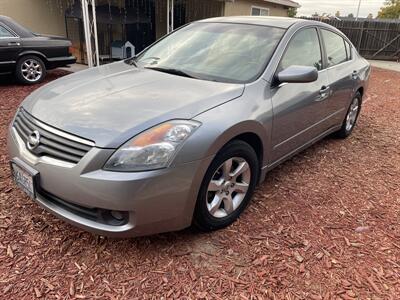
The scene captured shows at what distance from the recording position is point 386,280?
2520 millimetres

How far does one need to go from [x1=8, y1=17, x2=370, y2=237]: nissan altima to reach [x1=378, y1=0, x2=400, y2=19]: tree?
56.8 meters

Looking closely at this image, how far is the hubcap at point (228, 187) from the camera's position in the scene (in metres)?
2.75

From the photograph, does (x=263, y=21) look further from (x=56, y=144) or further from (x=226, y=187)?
(x=56, y=144)

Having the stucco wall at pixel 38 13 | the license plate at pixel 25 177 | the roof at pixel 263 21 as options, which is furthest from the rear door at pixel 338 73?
the stucco wall at pixel 38 13

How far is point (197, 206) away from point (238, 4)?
14103mm

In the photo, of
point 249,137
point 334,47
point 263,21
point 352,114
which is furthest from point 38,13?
point 249,137

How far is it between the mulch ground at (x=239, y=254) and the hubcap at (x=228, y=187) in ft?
0.66

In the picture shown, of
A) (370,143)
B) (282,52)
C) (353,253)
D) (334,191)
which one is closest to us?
(353,253)

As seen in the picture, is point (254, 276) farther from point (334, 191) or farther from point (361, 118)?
point (361, 118)

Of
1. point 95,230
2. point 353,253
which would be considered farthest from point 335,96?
point 95,230

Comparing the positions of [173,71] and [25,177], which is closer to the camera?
[25,177]

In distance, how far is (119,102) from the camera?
2.65 meters

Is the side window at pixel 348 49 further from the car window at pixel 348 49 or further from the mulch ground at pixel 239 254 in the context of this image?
the mulch ground at pixel 239 254

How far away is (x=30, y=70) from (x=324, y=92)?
6.63 m
